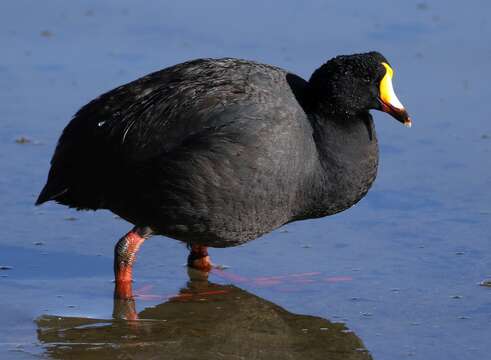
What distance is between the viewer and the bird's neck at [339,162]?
6.62 metres

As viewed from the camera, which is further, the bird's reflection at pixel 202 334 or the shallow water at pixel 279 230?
the shallow water at pixel 279 230

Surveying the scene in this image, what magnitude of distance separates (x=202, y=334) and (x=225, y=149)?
0.97 m

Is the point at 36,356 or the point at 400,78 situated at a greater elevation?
the point at 400,78

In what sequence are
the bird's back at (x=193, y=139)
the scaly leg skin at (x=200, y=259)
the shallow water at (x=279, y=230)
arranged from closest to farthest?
the shallow water at (x=279, y=230)
the bird's back at (x=193, y=139)
the scaly leg skin at (x=200, y=259)

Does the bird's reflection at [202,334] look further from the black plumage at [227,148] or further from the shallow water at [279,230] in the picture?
the black plumage at [227,148]

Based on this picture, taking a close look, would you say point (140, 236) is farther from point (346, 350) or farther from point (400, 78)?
point (400, 78)

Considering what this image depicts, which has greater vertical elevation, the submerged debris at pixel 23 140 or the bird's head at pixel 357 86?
the submerged debris at pixel 23 140

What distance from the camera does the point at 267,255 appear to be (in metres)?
7.34

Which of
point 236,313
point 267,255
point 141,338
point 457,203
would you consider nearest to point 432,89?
point 457,203

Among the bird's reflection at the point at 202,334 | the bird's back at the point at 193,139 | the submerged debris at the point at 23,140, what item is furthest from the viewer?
the submerged debris at the point at 23,140

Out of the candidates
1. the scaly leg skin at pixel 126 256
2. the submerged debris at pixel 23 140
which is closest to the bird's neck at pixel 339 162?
the scaly leg skin at pixel 126 256

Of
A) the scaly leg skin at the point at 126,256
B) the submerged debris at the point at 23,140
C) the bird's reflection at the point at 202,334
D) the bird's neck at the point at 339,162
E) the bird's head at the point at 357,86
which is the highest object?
the submerged debris at the point at 23,140

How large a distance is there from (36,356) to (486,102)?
460 cm

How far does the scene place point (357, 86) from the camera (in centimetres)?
669
